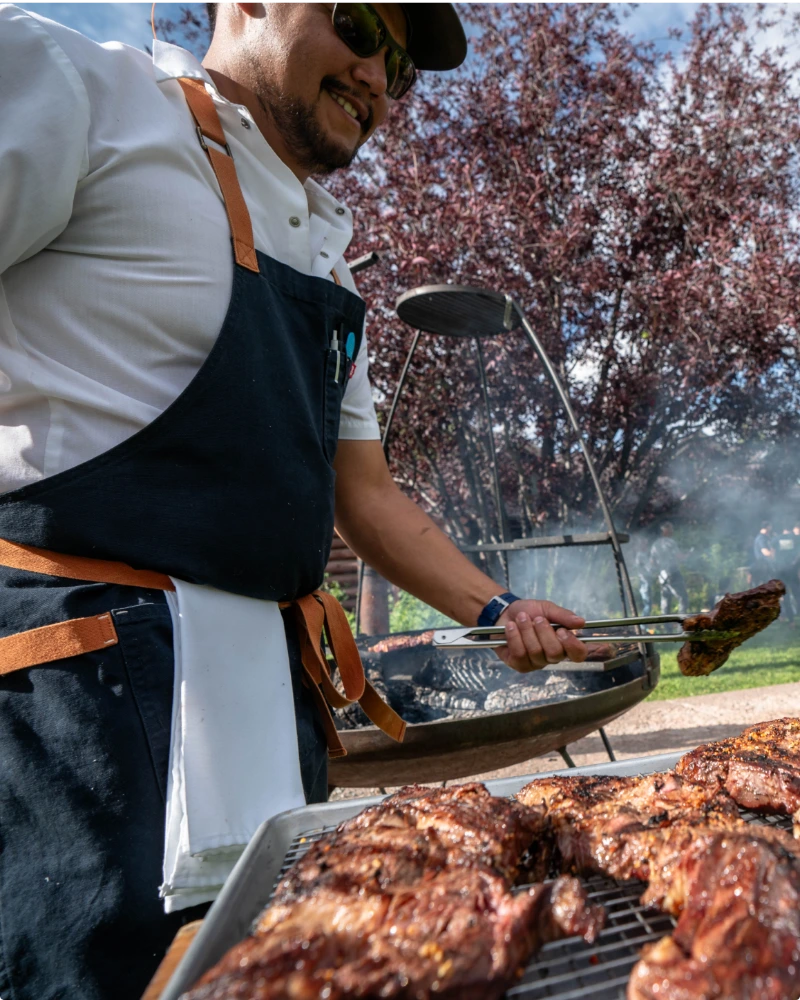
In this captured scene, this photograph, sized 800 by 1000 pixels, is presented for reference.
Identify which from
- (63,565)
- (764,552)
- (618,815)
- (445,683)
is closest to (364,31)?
(63,565)

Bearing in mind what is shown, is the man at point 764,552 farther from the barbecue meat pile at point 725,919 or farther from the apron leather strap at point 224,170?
the barbecue meat pile at point 725,919

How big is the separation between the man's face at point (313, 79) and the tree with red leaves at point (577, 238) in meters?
5.72

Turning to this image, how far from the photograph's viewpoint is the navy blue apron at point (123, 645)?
1219mm

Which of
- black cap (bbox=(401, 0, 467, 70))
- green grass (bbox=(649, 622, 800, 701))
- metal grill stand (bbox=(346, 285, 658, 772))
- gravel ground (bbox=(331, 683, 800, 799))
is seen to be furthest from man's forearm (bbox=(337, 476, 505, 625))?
green grass (bbox=(649, 622, 800, 701))

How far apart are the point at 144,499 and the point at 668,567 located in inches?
402

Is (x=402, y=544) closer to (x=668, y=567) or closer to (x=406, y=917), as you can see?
(x=406, y=917)

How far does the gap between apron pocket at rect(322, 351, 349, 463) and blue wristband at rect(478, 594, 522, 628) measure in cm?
64

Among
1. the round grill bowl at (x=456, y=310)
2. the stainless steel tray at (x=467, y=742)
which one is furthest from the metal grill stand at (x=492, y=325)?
the stainless steel tray at (x=467, y=742)

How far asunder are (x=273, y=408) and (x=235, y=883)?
986 mm

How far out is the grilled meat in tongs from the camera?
69.9 inches

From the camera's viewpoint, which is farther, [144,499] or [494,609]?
[494,609]

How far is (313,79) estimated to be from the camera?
1.85 meters

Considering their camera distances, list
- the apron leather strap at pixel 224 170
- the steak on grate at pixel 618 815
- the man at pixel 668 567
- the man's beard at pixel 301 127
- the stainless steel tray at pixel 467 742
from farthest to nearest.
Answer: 1. the man at pixel 668 567
2. the stainless steel tray at pixel 467 742
3. the man's beard at pixel 301 127
4. the apron leather strap at pixel 224 170
5. the steak on grate at pixel 618 815

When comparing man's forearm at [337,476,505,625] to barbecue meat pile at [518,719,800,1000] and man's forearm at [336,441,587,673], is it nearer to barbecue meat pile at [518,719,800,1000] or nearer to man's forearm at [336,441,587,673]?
man's forearm at [336,441,587,673]
